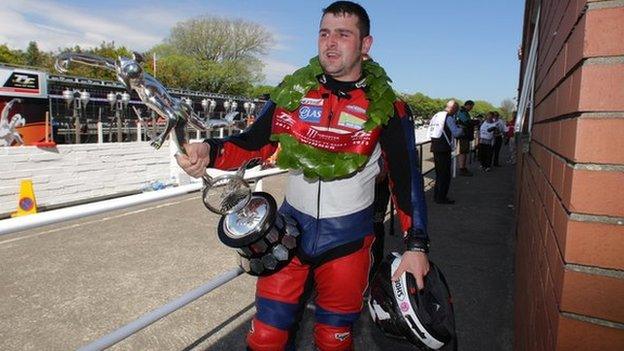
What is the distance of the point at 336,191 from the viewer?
2.35 metres

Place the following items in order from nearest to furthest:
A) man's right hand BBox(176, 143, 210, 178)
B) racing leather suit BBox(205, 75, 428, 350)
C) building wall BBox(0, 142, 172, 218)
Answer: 1. man's right hand BBox(176, 143, 210, 178)
2. racing leather suit BBox(205, 75, 428, 350)
3. building wall BBox(0, 142, 172, 218)

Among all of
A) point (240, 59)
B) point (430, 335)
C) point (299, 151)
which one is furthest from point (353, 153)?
point (240, 59)

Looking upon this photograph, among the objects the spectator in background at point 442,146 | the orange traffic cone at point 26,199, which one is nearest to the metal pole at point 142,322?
the orange traffic cone at point 26,199

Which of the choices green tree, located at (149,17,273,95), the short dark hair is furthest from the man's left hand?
green tree, located at (149,17,273,95)

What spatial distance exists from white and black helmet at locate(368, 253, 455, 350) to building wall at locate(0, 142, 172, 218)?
6895mm

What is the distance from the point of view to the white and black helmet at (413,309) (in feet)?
6.40

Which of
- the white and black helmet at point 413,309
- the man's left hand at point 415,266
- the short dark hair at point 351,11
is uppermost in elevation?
the short dark hair at point 351,11

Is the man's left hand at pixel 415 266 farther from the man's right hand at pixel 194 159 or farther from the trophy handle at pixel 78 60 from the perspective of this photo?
the trophy handle at pixel 78 60

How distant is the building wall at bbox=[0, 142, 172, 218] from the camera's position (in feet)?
24.8

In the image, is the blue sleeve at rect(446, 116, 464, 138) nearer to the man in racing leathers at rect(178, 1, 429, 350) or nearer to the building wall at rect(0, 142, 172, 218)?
the building wall at rect(0, 142, 172, 218)

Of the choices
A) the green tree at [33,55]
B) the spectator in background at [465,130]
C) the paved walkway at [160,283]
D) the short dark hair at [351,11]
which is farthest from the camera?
the green tree at [33,55]

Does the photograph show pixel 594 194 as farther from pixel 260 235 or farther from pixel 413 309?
pixel 260 235

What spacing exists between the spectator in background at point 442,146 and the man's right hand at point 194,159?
6409 millimetres

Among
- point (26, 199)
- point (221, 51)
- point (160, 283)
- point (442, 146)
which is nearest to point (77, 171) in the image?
point (26, 199)
